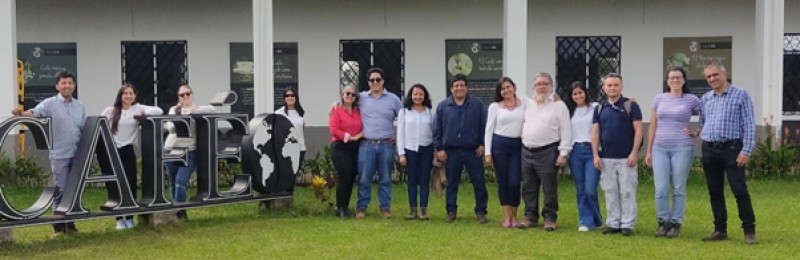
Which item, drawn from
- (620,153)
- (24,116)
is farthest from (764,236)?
(24,116)

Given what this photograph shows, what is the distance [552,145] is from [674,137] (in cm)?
113

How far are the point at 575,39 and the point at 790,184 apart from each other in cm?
403

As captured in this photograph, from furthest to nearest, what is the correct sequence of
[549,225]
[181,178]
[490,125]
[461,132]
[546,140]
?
1. [181,178]
2. [461,132]
3. [490,125]
4. [549,225]
5. [546,140]

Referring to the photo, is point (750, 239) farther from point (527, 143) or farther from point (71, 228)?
point (71, 228)

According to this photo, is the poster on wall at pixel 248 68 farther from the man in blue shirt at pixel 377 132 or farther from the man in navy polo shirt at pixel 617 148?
the man in navy polo shirt at pixel 617 148

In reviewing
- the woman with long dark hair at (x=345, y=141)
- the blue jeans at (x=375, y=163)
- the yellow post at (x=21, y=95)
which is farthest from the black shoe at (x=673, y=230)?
the yellow post at (x=21, y=95)

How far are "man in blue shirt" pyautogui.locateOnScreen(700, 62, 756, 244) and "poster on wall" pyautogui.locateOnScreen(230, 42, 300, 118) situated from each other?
8.51m

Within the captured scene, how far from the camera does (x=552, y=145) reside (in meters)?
9.35

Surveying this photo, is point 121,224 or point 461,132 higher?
point 461,132

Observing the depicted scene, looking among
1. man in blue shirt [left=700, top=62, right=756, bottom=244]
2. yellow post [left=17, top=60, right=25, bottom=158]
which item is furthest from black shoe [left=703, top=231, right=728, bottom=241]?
yellow post [left=17, top=60, right=25, bottom=158]

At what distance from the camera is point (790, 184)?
1390 centimetres

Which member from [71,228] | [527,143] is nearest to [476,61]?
[527,143]

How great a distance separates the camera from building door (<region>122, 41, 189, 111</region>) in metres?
16.0

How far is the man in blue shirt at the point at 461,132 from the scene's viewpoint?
32.3 ft
